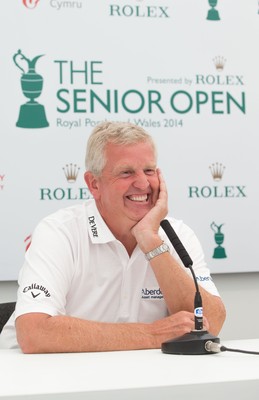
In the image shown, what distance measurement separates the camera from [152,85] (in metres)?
2.86

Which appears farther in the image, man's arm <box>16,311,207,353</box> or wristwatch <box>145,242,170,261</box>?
wristwatch <box>145,242,170,261</box>

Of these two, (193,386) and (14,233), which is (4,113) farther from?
(193,386)

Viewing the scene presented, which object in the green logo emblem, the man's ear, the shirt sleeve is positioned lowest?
the shirt sleeve

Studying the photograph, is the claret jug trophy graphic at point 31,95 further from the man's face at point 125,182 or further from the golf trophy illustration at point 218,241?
the golf trophy illustration at point 218,241

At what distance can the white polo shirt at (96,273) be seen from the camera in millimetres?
1911

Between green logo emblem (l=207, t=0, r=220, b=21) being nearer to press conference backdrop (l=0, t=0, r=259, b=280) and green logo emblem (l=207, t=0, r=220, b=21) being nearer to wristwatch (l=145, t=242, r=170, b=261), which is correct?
press conference backdrop (l=0, t=0, r=259, b=280)

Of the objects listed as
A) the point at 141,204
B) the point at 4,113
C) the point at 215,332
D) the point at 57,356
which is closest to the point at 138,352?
the point at 57,356

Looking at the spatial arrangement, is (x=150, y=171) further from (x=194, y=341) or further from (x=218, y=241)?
(x=218, y=241)

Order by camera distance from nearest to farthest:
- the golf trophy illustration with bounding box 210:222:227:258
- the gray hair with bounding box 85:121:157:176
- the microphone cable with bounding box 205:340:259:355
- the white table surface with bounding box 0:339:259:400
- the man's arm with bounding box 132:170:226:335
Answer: the white table surface with bounding box 0:339:259:400
the microphone cable with bounding box 205:340:259:355
the man's arm with bounding box 132:170:226:335
the gray hair with bounding box 85:121:157:176
the golf trophy illustration with bounding box 210:222:227:258

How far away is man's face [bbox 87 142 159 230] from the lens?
1.99m

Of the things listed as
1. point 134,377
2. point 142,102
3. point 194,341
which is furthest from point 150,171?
point 134,377

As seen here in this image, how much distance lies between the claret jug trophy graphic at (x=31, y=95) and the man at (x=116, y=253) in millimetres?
707

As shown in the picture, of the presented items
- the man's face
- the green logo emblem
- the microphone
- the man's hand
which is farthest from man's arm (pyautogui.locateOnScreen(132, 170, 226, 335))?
the green logo emblem

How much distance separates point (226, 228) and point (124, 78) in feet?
2.62
